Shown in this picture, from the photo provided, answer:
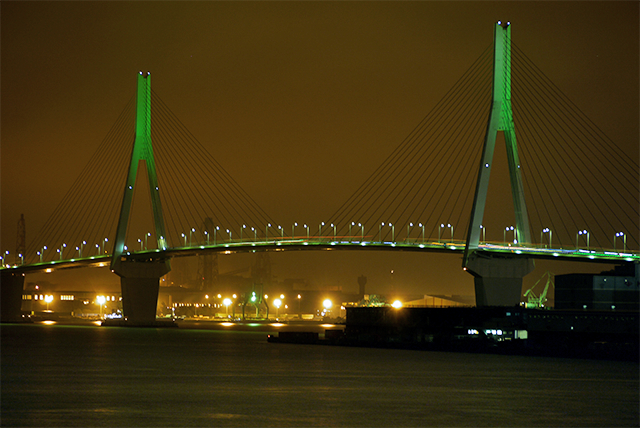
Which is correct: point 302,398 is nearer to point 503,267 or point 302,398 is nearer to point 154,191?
point 503,267

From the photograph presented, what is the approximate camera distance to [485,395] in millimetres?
23703

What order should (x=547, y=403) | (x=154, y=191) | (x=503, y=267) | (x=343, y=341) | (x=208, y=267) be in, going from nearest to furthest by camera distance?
1. (x=547, y=403)
2. (x=343, y=341)
3. (x=503, y=267)
4. (x=154, y=191)
5. (x=208, y=267)

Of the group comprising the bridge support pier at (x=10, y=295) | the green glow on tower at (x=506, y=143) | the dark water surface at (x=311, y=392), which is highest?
the green glow on tower at (x=506, y=143)

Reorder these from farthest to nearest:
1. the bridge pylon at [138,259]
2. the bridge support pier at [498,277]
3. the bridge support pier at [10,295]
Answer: the bridge support pier at [10,295] → the bridge pylon at [138,259] → the bridge support pier at [498,277]

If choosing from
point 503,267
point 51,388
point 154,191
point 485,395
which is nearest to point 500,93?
point 503,267

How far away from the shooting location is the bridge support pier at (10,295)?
103438 mm

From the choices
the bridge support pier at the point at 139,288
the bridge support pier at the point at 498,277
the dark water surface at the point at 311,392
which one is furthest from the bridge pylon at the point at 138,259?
the dark water surface at the point at 311,392

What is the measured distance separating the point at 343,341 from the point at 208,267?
132m

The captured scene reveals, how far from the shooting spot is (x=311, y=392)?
24188 millimetres

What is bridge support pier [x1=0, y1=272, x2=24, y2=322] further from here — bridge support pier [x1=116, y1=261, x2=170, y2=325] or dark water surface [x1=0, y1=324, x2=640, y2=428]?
dark water surface [x1=0, y1=324, x2=640, y2=428]

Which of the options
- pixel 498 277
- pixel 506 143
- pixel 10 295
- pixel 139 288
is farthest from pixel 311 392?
pixel 10 295

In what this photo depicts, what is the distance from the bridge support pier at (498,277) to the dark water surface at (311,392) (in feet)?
75.0

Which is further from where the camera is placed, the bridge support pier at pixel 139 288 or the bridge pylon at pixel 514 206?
the bridge support pier at pixel 139 288

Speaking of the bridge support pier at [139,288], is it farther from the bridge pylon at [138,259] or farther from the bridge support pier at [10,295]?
the bridge support pier at [10,295]
